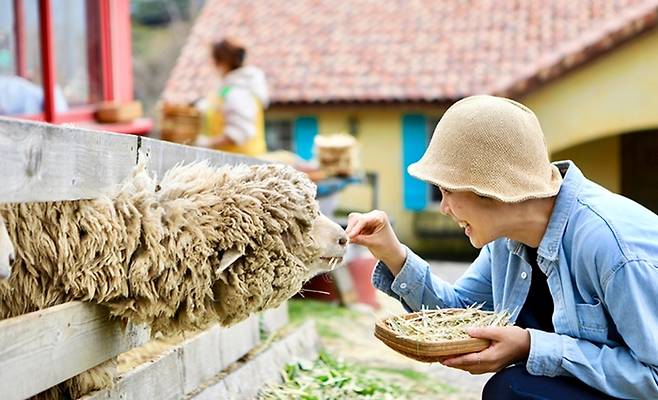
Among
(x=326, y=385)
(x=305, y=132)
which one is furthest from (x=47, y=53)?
(x=305, y=132)

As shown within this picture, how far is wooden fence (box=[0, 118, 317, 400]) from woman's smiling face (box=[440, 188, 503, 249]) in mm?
967

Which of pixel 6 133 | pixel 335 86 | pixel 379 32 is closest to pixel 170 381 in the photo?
pixel 6 133

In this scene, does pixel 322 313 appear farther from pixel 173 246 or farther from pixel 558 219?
pixel 173 246

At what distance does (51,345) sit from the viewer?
7.39 feet

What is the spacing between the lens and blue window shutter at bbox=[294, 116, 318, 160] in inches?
695

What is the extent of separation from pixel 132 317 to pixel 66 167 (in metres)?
0.52

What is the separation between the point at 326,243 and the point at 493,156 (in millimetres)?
620

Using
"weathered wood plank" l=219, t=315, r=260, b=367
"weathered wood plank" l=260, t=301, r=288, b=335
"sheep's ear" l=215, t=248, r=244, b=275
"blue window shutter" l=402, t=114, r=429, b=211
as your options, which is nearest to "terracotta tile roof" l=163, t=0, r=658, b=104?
"blue window shutter" l=402, t=114, r=429, b=211

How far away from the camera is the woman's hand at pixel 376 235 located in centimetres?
300

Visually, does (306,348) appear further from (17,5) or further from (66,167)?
(17,5)

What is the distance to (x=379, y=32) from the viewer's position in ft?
61.4

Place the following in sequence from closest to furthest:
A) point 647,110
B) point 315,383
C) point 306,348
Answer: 1. point 315,383
2. point 306,348
3. point 647,110

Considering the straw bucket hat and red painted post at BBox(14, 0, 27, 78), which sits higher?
red painted post at BBox(14, 0, 27, 78)

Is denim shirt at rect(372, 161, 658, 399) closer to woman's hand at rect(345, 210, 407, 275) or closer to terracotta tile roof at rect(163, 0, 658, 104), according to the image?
woman's hand at rect(345, 210, 407, 275)
